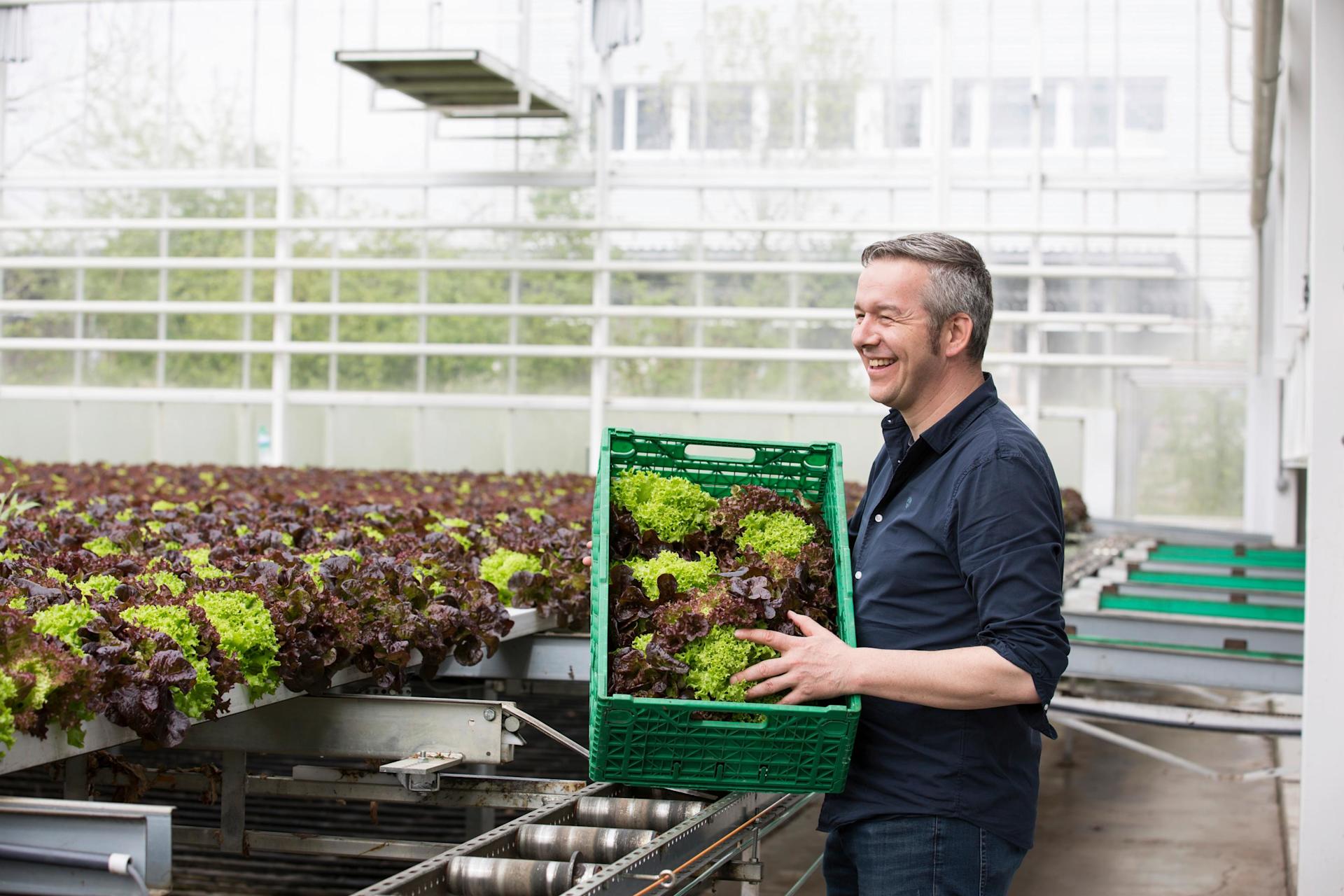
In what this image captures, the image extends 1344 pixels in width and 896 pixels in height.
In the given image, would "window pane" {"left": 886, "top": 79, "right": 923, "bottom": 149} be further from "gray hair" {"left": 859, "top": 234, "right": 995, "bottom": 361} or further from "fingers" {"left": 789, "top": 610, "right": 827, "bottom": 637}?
"fingers" {"left": 789, "top": 610, "right": 827, "bottom": 637}

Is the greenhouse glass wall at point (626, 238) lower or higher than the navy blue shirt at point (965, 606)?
higher

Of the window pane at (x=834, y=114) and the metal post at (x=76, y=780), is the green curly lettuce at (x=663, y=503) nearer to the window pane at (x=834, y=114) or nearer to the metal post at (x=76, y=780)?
the metal post at (x=76, y=780)

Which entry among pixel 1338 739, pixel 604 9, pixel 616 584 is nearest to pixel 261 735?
pixel 616 584

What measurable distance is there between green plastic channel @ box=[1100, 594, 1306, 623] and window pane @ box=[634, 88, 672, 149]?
1115cm

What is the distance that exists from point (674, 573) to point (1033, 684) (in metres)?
0.85

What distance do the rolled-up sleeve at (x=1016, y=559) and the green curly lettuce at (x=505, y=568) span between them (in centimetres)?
224

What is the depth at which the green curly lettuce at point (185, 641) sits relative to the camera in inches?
113

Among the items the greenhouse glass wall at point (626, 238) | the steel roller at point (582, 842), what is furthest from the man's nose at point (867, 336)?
the greenhouse glass wall at point (626, 238)

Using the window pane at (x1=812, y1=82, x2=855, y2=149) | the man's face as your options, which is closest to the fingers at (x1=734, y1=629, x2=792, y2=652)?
the man's face

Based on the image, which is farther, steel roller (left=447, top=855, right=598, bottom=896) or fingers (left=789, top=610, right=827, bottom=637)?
steel roller (left=447, top=855, right=598, bottom=896)

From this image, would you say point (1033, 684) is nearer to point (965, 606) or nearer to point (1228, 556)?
point (965, 606)

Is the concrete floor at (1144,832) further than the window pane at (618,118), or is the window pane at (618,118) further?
the window pane at (618,118)

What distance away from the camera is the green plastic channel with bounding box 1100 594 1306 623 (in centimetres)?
672

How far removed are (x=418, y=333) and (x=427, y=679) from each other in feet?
43.9
